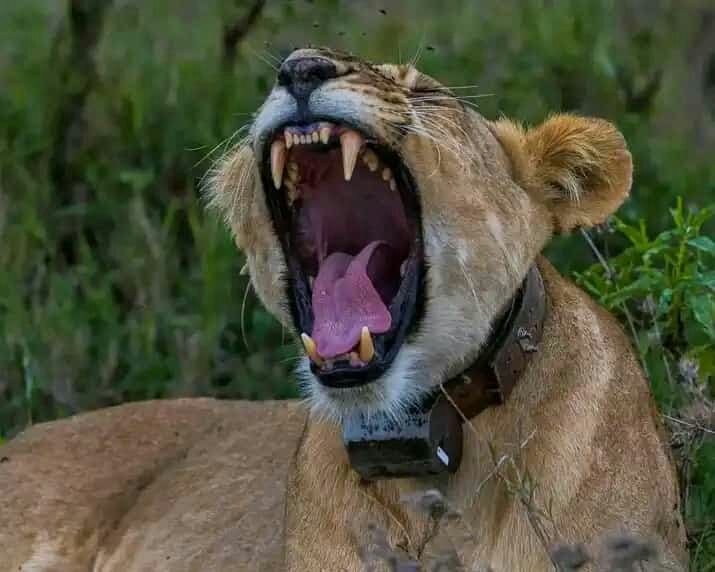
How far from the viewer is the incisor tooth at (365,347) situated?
276 centimetres

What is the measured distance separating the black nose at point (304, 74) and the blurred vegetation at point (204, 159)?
4.19ft

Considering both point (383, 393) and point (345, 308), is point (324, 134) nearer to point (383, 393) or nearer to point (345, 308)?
point (345, 308)

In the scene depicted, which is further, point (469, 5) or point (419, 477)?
point (469, 5)

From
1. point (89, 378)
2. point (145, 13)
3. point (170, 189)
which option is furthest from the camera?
point (145, 13)

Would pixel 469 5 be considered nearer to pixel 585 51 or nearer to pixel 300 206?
pixel 585 51

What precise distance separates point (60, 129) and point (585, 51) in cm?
177

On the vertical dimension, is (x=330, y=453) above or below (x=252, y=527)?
above

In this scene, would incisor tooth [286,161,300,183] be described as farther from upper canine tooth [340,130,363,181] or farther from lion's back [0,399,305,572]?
lion's back [0,399,305,572]

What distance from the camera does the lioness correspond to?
279 centimetres

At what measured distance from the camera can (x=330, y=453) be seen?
2979 millimetres

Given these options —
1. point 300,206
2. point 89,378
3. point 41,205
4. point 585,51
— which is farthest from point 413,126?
point 585,51

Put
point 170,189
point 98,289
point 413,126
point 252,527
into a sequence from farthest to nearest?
point 170,189 < point 98,289 < point 252,527 < point 413,126

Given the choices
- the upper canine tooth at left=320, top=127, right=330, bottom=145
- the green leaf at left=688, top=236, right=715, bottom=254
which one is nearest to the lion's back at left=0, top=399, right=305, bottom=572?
the green leaf at left=688, top=236, right=715, bottom=254

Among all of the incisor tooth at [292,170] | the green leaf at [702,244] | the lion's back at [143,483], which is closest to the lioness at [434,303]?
the incisor tooth at [292,170]
